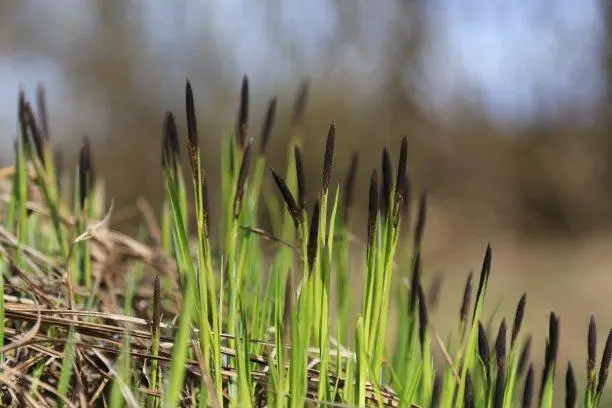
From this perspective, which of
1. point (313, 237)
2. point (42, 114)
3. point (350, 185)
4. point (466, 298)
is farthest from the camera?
point (42, 114)

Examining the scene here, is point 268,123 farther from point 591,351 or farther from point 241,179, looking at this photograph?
point 591,351

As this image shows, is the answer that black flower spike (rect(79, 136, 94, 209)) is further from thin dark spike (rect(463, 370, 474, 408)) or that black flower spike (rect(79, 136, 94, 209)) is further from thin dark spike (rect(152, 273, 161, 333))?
thin dark spike (rect(463, 370, 474, 408))

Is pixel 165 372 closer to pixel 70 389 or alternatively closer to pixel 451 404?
pixel 70 389

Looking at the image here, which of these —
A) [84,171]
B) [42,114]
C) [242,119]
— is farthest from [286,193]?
[42,114]

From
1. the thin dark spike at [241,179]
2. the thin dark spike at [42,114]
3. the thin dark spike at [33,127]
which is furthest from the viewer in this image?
the thin dark spike at [42,114]

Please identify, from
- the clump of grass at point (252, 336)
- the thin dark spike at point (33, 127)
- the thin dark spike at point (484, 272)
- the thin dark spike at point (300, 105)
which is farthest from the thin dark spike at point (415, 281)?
the thin dark spike at point (33, 127)

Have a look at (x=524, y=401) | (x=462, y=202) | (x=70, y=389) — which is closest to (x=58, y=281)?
(x=70, y=389)

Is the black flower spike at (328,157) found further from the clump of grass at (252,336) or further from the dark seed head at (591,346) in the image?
the dark seed head at (591,346)

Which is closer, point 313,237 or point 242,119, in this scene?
point 313,237

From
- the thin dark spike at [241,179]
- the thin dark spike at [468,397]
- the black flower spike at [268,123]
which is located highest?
the black flower spike at [268,123]
